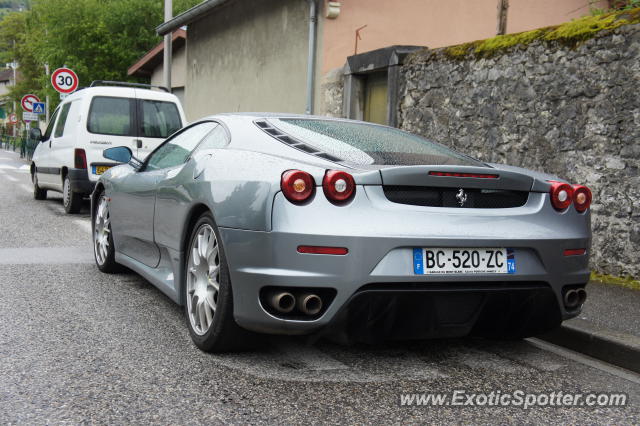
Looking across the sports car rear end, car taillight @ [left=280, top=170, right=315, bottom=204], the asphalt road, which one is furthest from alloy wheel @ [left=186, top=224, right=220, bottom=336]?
car taillight @ [left=280, top=170, right=315, bottom=204]

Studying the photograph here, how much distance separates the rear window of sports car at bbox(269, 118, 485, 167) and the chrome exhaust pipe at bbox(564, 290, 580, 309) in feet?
2.77

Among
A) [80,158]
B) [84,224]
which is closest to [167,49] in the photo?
[80,158]

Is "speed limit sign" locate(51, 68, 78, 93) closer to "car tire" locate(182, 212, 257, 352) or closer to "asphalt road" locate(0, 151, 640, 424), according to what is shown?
"asphalt road" locate(0, 151, 640, 424)

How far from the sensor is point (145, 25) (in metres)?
32.8

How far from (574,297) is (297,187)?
162 cm

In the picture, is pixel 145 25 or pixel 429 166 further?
pixel 145 25

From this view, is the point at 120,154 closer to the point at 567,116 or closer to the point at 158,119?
the point at 567,116

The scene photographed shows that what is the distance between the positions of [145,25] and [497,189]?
31.4 m

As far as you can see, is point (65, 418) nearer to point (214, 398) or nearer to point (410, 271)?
point (214, 398)

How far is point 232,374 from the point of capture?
11.8 ft

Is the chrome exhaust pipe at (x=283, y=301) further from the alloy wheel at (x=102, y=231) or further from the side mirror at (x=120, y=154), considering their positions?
the alloy wheel at (x=102, y=231)

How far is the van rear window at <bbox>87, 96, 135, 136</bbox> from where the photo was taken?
35.4 feet

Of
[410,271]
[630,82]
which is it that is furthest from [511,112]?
[410,271]

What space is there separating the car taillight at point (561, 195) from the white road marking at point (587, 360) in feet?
3.08
